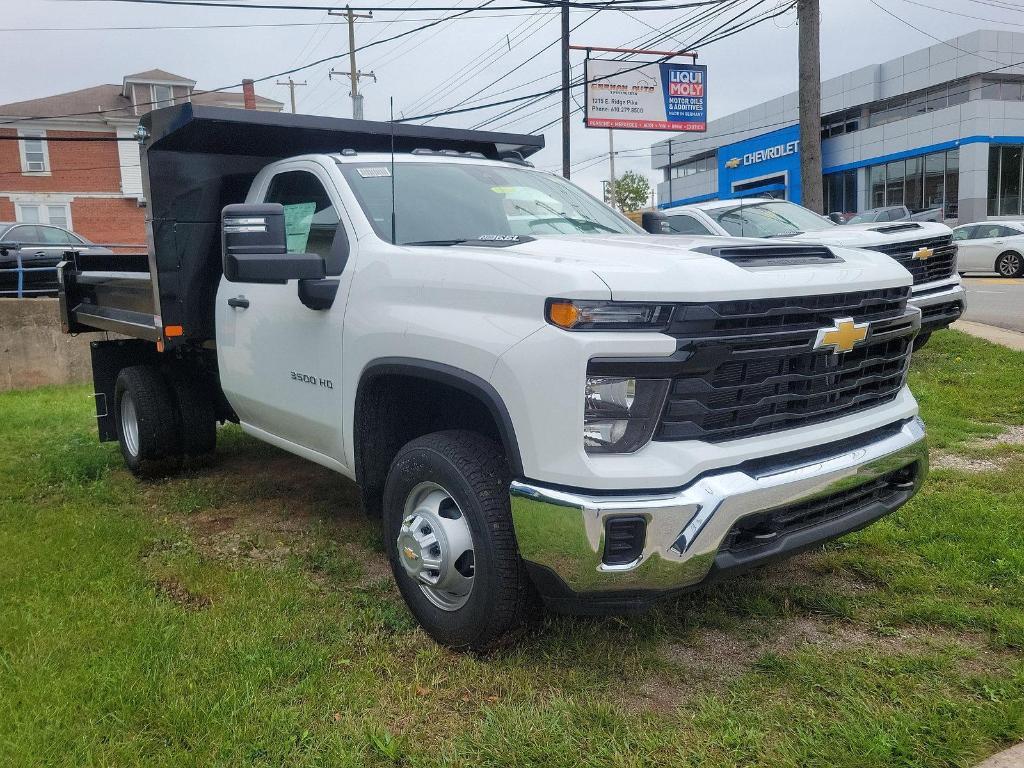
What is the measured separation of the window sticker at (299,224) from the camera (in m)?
4.44

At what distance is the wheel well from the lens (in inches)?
139

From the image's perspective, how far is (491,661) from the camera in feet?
10.7

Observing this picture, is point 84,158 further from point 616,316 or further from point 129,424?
point 616,316

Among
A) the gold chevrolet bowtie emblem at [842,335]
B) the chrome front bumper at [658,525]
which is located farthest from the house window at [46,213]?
the gold chevrolet bowtie emblem at [842,335]

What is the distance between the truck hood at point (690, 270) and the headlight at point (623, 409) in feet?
0.88

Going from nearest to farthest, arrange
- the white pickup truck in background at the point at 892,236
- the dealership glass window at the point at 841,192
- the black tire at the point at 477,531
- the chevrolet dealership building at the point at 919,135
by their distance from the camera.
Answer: the black tire at the point at 477,531 → the white pickup truck in background at the point at 892,236 → the chevrolet dealership building at the point at 919,135 → the dealership glass window at the point at 841,192

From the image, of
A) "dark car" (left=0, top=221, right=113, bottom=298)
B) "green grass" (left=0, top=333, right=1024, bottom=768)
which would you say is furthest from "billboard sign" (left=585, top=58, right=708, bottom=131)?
"green grass" (left=0, top=333, right=1024, bottom=768)

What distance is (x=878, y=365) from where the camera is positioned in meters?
3.44

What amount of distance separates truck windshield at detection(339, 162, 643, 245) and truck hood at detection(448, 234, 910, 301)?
551 millimetres

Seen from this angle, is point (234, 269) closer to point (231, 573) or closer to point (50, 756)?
point (231, 573)

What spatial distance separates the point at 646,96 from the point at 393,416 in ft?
75.7

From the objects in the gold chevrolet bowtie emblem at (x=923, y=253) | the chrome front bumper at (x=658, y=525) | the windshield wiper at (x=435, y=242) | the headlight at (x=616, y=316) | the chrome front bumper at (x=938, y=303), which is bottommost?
the chrome front bumper at (x=658, y=525)

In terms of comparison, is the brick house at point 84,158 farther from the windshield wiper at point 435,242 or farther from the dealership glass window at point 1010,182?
the windshield wiper at point 435,242

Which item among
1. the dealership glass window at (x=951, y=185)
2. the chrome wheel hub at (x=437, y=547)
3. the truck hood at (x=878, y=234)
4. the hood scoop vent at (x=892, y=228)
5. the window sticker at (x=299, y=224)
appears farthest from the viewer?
the dealership glass window at (x=951, y=185)
